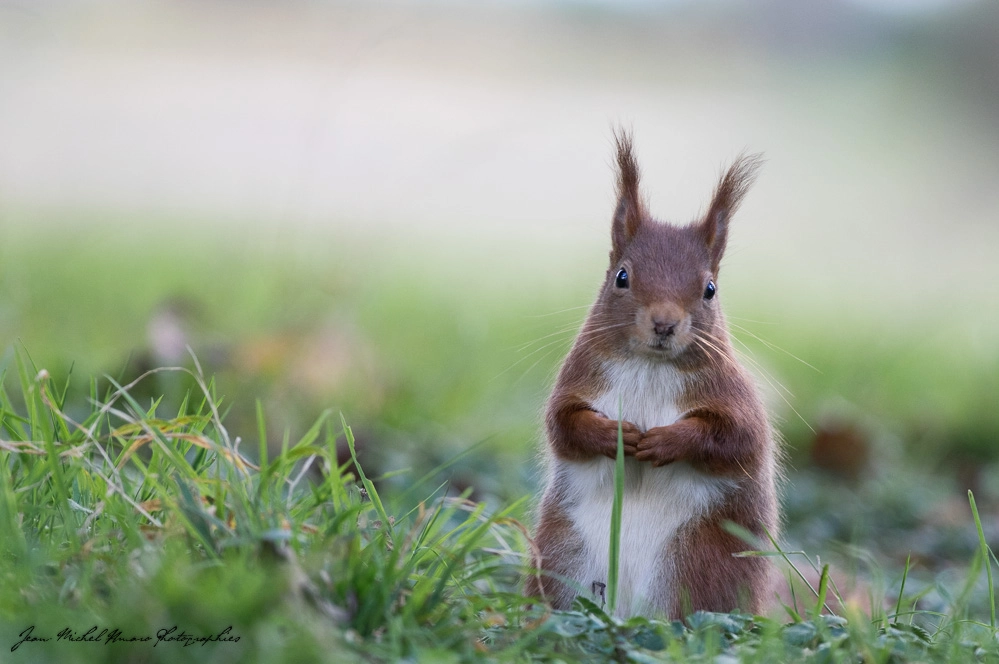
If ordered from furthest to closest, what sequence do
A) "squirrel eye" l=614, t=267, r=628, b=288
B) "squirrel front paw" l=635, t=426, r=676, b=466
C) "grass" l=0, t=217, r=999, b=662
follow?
"squirrel eye" l=614, t=267, r=628, b=288 → "squirrel front paw" l=635, t=426, r=676, b=466 → "grass" l=0, t=217, r=999, b=662

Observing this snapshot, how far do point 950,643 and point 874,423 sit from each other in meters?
4.55

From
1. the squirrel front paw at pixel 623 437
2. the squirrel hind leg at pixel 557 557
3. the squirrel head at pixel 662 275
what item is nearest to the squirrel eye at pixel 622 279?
the squirrel head at pixel 662 275

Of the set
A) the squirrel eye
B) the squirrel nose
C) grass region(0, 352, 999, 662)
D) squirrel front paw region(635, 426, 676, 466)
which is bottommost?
grass region(0, 352, 999, 662)

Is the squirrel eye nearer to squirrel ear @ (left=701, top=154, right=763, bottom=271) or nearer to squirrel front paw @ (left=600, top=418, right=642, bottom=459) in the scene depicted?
squirrel ear @ (left=701, top=154, right=763, bottom=271)

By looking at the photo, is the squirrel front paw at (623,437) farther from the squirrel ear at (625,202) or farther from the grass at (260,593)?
the squirrel ear at (625,202)

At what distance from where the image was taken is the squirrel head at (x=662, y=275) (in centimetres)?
288

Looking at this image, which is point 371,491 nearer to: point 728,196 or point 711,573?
point 711,573

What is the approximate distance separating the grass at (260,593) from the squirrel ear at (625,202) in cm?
101

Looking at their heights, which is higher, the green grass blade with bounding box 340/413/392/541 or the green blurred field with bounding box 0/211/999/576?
the green grass blade with bounding box 340/413/392/541

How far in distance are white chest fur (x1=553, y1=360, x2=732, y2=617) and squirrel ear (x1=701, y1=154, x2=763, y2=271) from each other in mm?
502

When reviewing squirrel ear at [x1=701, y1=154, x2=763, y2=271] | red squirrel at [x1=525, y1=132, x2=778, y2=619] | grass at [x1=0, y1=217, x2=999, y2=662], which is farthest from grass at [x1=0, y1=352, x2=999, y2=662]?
squirrel ear at [x1=701, y1=154, x2=763, y2=271]

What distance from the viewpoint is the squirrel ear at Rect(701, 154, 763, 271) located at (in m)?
3.18

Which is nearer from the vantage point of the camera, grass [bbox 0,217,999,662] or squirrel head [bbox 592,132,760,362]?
grass [bbox 0,217,999,662]

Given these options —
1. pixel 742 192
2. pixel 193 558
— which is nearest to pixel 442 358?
→ pixel 742 192
